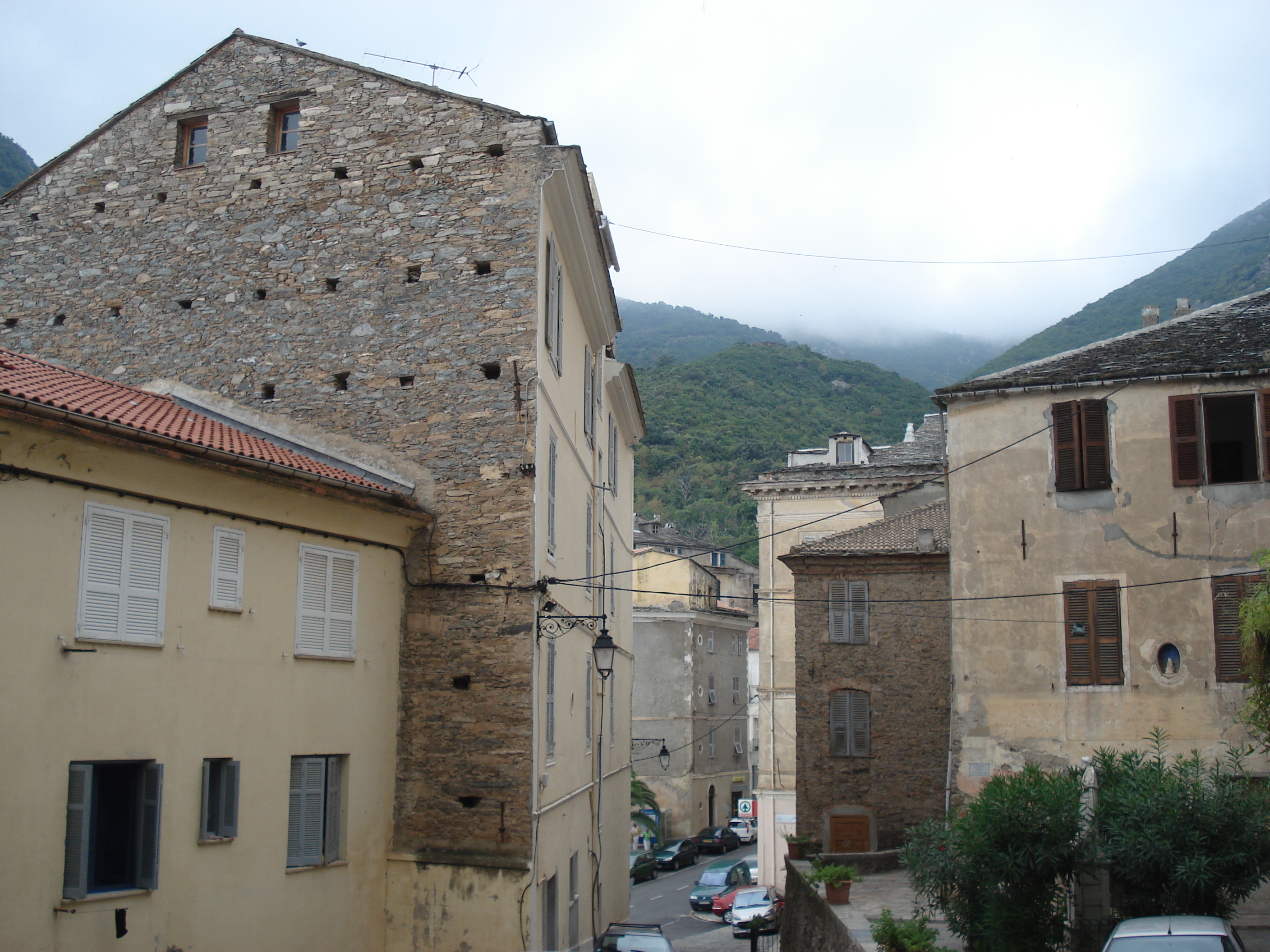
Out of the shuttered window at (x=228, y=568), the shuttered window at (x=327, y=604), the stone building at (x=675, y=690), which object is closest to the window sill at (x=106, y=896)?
the shuttered window at (x=228, y=568)

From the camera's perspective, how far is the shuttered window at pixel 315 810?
42.3 feet

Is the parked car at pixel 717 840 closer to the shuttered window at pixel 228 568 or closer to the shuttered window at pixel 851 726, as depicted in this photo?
the shuttered window at pixel 851 726

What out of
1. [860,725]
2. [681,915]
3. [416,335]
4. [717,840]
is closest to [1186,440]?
[860,725]

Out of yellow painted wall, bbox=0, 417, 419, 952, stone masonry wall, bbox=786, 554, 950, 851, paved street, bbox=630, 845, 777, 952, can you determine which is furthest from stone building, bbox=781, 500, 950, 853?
yellow painted wall, bbox=0, 417, 419, 952

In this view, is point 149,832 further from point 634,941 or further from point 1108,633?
point 1108,633

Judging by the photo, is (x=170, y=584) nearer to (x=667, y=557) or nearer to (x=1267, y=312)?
(x=1267, y=312)

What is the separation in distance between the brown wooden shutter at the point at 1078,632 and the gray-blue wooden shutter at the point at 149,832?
13.6m

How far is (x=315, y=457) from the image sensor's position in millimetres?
15477

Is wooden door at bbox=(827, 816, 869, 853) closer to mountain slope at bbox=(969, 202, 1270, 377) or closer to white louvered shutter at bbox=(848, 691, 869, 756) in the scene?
white louvered shutter at bbox=(848, 691, 869, 756)

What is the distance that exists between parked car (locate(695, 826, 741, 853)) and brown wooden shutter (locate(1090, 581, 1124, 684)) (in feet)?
111

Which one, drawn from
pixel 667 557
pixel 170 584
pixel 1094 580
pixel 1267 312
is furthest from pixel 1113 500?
→ pixel 667 557

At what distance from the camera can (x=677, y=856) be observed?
45.2m

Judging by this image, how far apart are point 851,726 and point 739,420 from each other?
181 feet

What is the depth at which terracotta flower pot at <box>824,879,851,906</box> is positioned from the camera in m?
18.8
